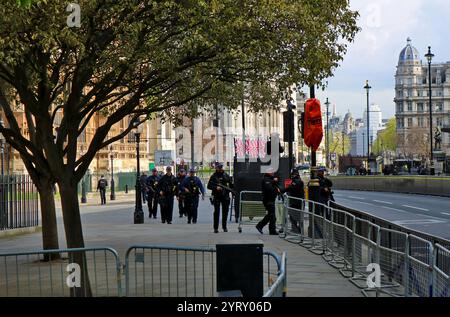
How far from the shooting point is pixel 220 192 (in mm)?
21266

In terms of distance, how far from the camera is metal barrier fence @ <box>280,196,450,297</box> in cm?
881

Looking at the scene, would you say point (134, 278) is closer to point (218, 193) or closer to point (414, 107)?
point (218, 193)

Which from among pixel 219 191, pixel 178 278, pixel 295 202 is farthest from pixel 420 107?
pixel 178 278

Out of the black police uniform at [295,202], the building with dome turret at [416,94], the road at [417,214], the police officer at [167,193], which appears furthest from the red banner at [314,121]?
the building with dome turret at [416,94]

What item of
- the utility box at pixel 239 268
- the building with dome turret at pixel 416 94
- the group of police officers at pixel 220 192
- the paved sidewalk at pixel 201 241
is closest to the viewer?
the utility box at pixel 239 268

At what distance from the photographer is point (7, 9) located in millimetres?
13016

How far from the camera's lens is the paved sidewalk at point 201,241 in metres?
12.5

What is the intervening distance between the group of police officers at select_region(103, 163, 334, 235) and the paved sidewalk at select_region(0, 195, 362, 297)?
48 cm

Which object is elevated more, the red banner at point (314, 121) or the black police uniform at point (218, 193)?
the red banner at point (314, 121)

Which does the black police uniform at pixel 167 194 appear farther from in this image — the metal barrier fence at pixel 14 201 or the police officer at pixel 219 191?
the police officer at pixel 219 191

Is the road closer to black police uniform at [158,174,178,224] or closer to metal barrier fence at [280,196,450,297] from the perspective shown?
metal barrier fence at [280,196,450,297]

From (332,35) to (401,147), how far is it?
158 m

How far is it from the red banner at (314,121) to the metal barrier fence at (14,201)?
29.8ft
